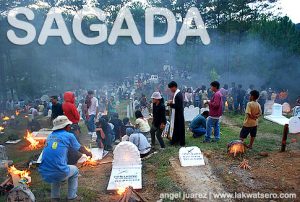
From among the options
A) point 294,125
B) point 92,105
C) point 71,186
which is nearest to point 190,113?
point 294,125

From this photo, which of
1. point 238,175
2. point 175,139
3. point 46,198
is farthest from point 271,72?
point 46,198

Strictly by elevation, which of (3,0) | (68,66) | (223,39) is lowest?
(68,66)

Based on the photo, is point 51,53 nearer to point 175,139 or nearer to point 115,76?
point 115,76

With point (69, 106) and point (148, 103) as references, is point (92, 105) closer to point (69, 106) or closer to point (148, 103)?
point (69, 106)

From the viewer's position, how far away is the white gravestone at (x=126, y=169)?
21.3 feet

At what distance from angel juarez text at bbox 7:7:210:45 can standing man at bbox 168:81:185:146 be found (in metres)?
21.7

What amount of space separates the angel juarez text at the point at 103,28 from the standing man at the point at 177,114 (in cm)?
2167

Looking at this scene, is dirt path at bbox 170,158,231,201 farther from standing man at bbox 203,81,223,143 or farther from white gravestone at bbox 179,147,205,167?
standing man at bbox 203,81,223,143

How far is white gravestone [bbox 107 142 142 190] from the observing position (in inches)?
256

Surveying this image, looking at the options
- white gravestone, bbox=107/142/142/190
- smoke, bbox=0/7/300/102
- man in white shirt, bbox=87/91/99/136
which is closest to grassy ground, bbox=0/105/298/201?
white gravestone, bbox=107/142/142/190

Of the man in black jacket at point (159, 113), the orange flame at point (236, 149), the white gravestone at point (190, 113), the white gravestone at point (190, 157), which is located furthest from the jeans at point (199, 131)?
the white gravestone at point (190, 113)

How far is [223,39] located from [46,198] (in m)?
29.3

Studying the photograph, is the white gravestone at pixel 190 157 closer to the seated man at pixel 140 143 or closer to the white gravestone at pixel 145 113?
the seated man at pixel 140 143

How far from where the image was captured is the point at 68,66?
110 ft
